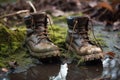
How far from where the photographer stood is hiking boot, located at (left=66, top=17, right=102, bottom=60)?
2705 millimetres

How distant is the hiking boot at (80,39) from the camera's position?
8.87 ft

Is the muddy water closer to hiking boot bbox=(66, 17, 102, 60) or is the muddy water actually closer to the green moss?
hiking boot bbox=(66, 17, 102, 60)

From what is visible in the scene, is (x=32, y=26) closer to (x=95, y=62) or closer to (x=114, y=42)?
(x=95, y=62)

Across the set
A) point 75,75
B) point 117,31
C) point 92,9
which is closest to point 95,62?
point 75,75

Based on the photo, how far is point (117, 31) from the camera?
402cm

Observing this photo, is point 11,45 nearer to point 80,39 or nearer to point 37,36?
point 37,36

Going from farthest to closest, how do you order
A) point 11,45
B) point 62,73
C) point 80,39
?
point 11,45 < point 80,39 < point 62,73

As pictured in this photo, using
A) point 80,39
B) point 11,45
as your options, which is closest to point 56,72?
point 80,39

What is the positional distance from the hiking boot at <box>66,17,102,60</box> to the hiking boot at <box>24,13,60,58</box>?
0.23m

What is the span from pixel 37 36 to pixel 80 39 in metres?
0.40

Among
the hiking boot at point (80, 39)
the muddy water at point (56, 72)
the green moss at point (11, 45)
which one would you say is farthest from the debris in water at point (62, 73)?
the green moss at point (11, 45)

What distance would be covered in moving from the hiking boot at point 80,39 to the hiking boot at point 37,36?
0.23 m

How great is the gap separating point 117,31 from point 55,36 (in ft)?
3.45

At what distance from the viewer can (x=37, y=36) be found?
2.91m
